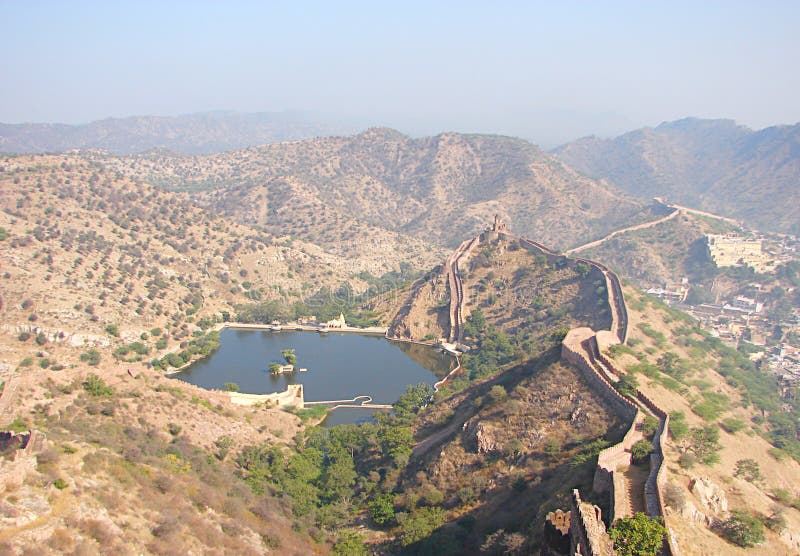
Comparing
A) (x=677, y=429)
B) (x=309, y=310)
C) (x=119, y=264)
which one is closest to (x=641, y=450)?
(x=677, y=429)

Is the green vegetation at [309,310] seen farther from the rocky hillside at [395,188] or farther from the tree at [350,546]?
the tree at [350,546]

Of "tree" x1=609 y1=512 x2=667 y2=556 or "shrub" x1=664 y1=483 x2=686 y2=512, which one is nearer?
"tree" x1=609 y1=512 x2=667 y2=556

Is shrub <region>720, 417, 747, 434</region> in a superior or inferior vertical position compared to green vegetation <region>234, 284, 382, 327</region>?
superior

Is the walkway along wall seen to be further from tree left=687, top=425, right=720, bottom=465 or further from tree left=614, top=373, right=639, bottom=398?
tree left=687, top=425, right=720, bottom=465

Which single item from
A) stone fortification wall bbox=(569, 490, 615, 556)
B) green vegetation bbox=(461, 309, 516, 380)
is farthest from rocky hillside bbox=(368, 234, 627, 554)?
stone fortification wall bbox=(569, 490, 615, 556)

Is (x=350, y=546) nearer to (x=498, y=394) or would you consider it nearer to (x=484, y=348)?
(x=498, y=394)

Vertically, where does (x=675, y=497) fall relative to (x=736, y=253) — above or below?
above

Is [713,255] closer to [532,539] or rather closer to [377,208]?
[377,208]
